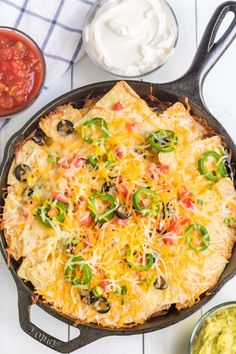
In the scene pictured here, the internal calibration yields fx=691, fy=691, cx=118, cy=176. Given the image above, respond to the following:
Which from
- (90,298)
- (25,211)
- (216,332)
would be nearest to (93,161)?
(25,211)

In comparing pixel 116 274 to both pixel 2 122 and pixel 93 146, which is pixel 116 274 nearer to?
pixel 93 146

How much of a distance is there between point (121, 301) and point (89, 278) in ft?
0.89

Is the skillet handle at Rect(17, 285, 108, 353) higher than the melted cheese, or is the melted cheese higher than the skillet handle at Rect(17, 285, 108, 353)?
the melted cheese

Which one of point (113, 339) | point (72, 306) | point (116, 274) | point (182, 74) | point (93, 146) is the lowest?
point (113, 339)

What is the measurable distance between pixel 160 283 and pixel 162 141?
93cm

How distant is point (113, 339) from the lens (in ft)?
16.3

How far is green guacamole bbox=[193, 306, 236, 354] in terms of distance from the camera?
4664 millimetres

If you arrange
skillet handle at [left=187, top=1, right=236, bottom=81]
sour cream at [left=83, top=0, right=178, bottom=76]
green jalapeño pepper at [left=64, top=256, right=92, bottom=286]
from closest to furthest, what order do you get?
1. green jalapeño pepper at [left=64, top=256, right=92, bottom=286]
2. skillet handle at [left=187, top=1, right=236, bottom=81]
3. sour cream at [left=83, top=0, right=178, bottom=76]

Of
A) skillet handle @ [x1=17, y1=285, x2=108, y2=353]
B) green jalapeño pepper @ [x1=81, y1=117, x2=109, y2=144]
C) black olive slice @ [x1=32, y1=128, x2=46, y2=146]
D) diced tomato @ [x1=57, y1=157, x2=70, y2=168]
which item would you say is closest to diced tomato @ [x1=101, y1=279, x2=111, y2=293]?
skillet handle @ [x1=17, y1=285, x2=108, y2=353]

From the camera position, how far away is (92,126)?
15.1ft

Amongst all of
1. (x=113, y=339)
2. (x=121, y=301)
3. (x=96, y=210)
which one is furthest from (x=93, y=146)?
(x=113, y=339)

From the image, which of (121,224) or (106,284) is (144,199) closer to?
(121,224)

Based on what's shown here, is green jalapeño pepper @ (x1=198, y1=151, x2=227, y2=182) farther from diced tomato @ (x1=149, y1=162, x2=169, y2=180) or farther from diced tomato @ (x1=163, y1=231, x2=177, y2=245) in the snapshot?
diced tomato @ (x1=163, y1=231, x2=177, y2=245)

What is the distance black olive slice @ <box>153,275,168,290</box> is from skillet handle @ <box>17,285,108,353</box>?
46cm
